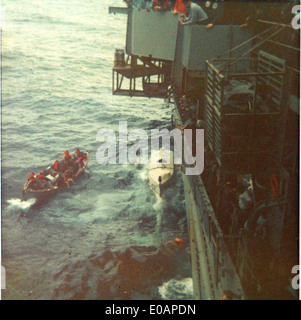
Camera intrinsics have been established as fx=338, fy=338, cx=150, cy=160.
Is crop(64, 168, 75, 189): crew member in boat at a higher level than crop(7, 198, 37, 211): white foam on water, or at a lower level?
higher

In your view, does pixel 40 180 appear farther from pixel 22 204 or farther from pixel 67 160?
pixel 67 160

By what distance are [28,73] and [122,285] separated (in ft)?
198

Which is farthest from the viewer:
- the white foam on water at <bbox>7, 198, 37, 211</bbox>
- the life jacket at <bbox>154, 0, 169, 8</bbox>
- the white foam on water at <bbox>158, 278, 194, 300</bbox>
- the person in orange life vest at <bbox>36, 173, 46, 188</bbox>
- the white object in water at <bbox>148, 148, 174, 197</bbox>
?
the person in orange life vest at <bbox>36, 173, 46, 188</bbox>

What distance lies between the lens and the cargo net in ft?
35.7

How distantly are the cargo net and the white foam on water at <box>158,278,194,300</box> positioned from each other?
10.3 metres

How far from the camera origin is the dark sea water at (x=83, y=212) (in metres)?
20.1

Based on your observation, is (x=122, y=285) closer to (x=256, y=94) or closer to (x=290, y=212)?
(x=290, y=212)

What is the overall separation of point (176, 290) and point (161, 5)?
18.8 meters

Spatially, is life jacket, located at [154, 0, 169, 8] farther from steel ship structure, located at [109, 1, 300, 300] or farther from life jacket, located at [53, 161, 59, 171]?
life jacket, located at [53, 161, 59, 171]

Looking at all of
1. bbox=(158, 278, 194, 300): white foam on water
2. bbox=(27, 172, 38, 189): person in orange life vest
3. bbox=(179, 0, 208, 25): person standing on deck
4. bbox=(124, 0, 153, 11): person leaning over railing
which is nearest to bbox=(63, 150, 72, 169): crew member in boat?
bbox=(27, 172, 38, 189): person in orange life vest

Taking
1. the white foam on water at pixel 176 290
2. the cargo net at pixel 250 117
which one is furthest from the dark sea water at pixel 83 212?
the cargo net at pixel 250 117

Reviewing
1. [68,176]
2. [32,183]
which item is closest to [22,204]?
[32,183]

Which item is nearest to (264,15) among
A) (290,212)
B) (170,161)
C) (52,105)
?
(290,212)

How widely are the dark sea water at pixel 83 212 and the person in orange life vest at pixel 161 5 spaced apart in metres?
14.2
